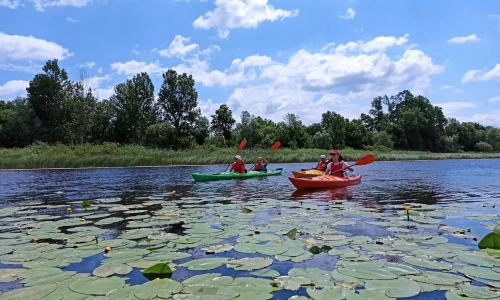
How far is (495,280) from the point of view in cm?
315

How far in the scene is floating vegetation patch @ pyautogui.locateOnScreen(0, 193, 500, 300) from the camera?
298 centimetres

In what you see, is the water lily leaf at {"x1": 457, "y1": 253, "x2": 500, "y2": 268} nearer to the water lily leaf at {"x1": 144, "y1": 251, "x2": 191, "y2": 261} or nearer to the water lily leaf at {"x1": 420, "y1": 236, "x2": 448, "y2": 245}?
the water lily leaf at {"x1": 420, "y1": 236, "x2": 448, "y2": 245}

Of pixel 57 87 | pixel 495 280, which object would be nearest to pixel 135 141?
pixel 57 87

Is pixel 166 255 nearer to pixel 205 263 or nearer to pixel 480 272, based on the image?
pixel 205 263

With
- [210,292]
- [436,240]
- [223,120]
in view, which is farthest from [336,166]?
[223,120]

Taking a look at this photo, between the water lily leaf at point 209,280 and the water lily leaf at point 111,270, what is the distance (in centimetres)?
67

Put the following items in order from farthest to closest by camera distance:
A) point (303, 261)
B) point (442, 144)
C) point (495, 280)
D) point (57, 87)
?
point (442, 144), point (57, 87), point (303, 261), point (495, 280)

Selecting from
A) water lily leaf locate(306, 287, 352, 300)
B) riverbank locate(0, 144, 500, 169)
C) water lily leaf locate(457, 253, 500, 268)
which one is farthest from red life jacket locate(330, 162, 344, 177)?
riverbank locate(0, 144, 500, 169)

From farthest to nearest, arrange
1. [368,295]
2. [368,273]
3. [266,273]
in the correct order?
1. [266,273]
2. [368,273]
3. [368,295]

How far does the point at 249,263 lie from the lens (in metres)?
3.65

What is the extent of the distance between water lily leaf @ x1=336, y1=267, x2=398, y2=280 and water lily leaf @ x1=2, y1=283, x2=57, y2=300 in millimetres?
2346

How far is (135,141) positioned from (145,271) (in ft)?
138

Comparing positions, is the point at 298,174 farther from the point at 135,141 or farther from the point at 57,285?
the point at 135,141

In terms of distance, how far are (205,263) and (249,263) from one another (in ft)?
1.37
